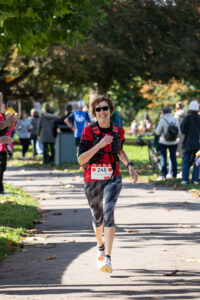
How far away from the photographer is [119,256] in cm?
706

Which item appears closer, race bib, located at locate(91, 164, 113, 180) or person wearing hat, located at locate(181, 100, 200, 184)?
race bib, located at locate(91, 164, 113, 180)

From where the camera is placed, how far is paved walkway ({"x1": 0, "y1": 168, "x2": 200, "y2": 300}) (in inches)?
218

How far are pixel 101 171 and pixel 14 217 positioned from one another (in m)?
3.70

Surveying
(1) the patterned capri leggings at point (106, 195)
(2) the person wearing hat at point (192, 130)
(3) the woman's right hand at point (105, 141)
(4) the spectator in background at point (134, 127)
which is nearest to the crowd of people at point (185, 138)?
(2) the person wearing hat at point (192, 130)

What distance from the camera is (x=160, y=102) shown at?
156ft

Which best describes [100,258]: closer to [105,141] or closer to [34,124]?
[105,141]

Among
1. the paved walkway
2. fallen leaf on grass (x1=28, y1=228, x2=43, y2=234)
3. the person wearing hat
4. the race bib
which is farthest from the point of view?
the person wearing hat

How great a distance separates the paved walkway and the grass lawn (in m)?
0.19

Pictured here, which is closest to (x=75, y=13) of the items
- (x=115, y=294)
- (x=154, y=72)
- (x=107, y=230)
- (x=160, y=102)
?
(x=107, y=230)

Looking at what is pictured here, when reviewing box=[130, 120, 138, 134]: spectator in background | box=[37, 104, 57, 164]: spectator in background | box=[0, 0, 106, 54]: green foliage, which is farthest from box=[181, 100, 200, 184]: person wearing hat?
box=[130, 120, 138, 134]: spectator in background

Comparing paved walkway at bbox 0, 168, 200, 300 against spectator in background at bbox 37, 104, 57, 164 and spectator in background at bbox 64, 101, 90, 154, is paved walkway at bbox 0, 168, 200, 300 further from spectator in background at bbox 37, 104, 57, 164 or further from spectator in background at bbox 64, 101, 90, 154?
spectator in background at bbox 37, 104, 57, 164

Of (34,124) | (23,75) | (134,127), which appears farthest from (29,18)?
(134,127)

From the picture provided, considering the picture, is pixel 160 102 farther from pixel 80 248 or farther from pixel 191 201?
pixel 80 248

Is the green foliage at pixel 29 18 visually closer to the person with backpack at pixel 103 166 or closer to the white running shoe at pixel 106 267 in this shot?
the person with backpack at pixel 103 166
